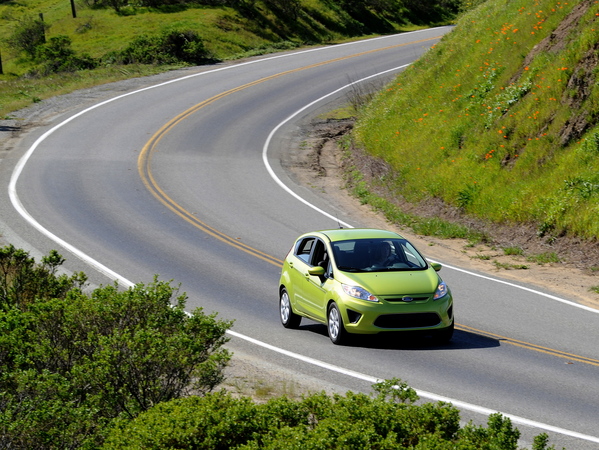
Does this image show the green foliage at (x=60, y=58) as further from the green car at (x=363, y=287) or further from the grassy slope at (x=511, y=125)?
the green car at (x=363, y=287)

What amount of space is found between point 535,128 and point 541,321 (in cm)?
962

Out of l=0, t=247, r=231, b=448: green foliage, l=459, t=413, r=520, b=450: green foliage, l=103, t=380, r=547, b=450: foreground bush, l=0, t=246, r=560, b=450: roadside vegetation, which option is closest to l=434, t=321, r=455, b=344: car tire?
l=0, t=246, r=560, b=450: roadside vegetation

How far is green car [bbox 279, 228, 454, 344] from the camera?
12.3 m

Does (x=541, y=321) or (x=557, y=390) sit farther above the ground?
(x=557, y=390)

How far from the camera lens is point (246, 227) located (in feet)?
74.1

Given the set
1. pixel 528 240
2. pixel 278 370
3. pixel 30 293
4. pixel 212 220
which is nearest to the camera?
pixel 278 370

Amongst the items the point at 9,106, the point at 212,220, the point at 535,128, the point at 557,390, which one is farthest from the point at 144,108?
the point at 557,390

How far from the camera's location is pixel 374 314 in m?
12.2

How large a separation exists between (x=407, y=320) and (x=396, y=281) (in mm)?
656

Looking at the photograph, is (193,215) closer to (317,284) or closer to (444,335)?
(317,284)

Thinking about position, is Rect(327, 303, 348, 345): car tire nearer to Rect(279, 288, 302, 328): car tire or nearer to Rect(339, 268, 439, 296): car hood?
Rect(339, 268, 439, 296): car hood

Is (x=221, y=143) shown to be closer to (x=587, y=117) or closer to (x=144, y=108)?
(x=144, y=108)

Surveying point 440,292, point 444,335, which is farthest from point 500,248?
point 440,292

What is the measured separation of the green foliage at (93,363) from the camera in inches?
283
